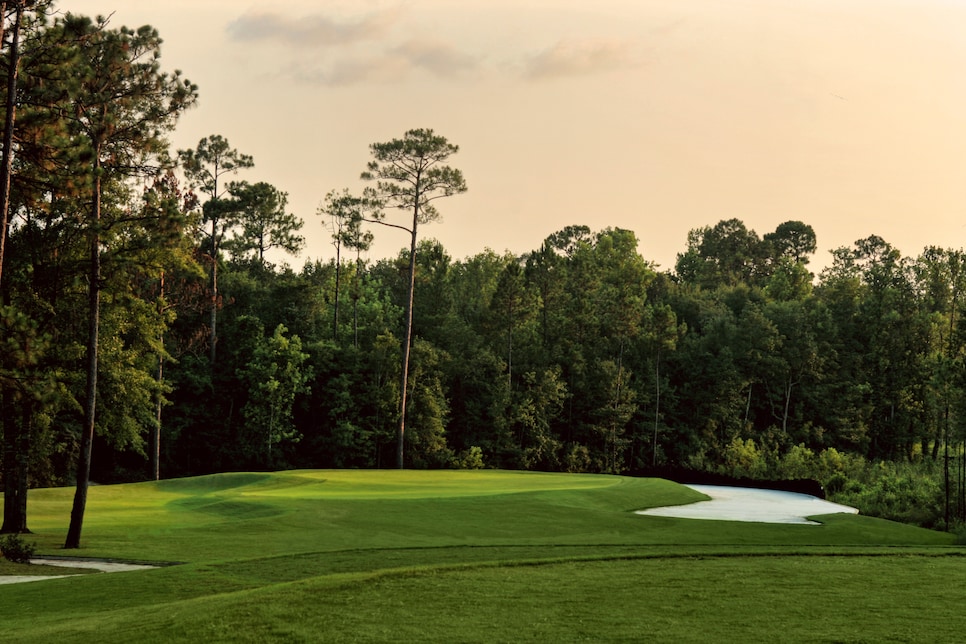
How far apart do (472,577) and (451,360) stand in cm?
4862

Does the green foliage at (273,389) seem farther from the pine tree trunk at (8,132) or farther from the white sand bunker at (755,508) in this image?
the pine tree trunk at (8,132)

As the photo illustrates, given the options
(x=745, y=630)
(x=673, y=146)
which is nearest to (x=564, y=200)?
(x=673, y=146)

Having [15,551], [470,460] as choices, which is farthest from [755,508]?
[15,551]

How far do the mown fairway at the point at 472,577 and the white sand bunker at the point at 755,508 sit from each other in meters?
2.22

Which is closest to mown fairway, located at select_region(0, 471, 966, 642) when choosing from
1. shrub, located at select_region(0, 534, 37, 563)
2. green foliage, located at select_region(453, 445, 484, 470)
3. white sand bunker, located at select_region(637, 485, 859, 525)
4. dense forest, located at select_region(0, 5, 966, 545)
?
shrub, located at select_region(0, 534, 37, 563)

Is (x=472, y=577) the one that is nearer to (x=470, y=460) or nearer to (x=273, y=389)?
(x=273, y=389)

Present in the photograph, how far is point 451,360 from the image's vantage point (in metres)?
61.6

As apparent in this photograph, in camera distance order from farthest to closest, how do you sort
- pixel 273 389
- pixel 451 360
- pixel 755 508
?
pixel 451 360
pixel 273 389
pixel 755 508

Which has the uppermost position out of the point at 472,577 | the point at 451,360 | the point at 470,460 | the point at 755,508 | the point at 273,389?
the point at 451,360

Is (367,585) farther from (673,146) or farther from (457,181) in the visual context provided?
(457,181)

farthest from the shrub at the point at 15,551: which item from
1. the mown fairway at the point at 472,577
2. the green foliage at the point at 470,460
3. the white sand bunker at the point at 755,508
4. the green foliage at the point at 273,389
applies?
the green foliage at the point at 470,460

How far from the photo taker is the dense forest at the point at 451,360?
28219 millimetres

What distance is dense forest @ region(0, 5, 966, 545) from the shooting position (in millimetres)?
28219

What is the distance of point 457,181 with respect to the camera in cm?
5306
